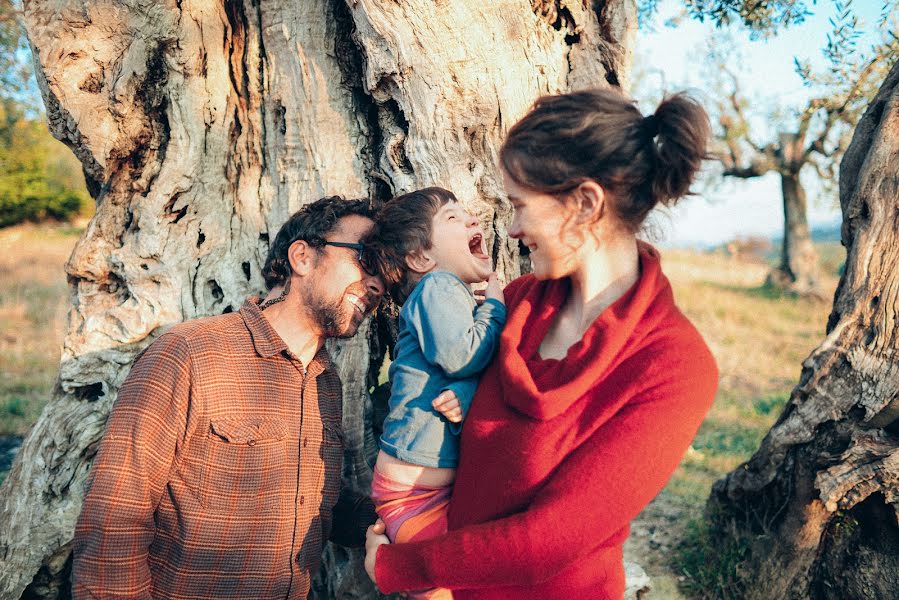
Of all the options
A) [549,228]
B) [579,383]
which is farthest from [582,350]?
[549,228]

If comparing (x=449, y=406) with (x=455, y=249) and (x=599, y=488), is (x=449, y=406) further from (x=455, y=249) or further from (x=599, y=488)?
(x=455, y=249)

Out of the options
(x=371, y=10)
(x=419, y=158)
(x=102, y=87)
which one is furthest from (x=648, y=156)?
(x=102, y=87)

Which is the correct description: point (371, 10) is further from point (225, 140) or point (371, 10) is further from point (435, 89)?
point (225, 140)

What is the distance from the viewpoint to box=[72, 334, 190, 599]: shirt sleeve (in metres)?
2.34

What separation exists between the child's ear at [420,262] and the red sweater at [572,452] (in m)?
0.67

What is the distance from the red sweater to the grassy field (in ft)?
7.46

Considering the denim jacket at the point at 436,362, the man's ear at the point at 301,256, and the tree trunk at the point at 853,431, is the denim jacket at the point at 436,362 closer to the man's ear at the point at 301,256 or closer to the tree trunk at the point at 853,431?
the man's ear at the point at 301,256

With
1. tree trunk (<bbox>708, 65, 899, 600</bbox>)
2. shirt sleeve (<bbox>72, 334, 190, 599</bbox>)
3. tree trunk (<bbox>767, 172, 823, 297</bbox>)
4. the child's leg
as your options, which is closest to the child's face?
the child's leg

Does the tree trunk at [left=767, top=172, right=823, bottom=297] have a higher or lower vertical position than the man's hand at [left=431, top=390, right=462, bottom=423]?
lower

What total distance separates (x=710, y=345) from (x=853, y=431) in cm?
787

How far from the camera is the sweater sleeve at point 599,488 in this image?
1857mm

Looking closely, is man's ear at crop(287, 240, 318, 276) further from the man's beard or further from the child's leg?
the child's leg

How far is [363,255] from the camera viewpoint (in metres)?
2.88

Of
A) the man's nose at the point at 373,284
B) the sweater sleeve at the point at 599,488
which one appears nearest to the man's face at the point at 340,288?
the man's nose at the point at 373,284
